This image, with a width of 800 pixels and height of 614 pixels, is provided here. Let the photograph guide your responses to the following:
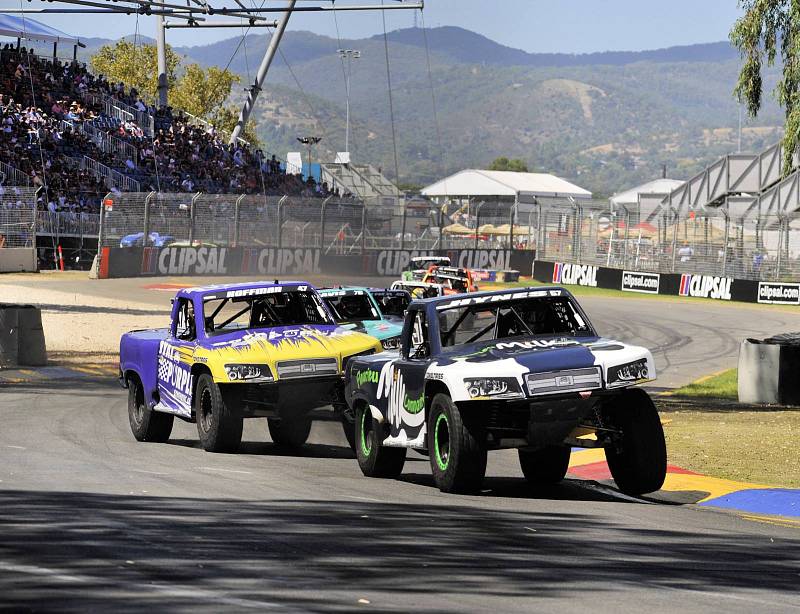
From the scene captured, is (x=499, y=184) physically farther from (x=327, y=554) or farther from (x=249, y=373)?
(x=327, y=554)

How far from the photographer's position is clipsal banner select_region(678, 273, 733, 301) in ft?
162

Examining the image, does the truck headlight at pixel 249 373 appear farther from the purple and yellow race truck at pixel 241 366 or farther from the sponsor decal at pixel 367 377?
the sponsor decal at pixel 367 377

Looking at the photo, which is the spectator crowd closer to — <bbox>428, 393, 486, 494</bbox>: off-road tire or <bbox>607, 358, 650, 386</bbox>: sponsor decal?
<bbox>428, 393, 486, 494</bbox>: off-road tire

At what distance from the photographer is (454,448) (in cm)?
1050

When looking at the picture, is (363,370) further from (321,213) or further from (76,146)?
(76,146)

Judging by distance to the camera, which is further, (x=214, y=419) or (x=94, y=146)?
(x=94, y=146)

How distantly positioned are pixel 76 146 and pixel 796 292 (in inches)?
1170

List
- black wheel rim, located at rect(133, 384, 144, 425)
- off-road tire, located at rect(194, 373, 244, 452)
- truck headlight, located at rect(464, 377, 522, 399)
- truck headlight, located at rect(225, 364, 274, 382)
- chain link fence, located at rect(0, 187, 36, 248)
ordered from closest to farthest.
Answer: truck headlight, located at rect(464, 377, 522, 399)
truck headlight, located at rect(225, 364, 274, 382)
off-road tire, located at rect(194, 373, 244, 452)
black wheel rim, located at rect(133, 384, 144, 425)
chain link fence, located at rect(0, 187, 36, 248)

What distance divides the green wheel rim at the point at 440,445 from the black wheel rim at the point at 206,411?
3.24 m

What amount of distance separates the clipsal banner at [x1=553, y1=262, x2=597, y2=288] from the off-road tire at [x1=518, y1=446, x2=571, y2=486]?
43.5 m

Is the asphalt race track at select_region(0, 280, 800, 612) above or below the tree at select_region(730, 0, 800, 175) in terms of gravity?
below

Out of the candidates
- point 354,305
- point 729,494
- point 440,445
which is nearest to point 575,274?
point 354,305

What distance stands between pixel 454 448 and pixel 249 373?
3.15 metres

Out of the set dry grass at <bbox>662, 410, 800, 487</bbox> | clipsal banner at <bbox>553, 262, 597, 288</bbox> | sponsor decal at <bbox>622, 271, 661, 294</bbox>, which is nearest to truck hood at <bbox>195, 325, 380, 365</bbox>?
dry grass at <bbox>662, 410, 800, 487</bbox>
